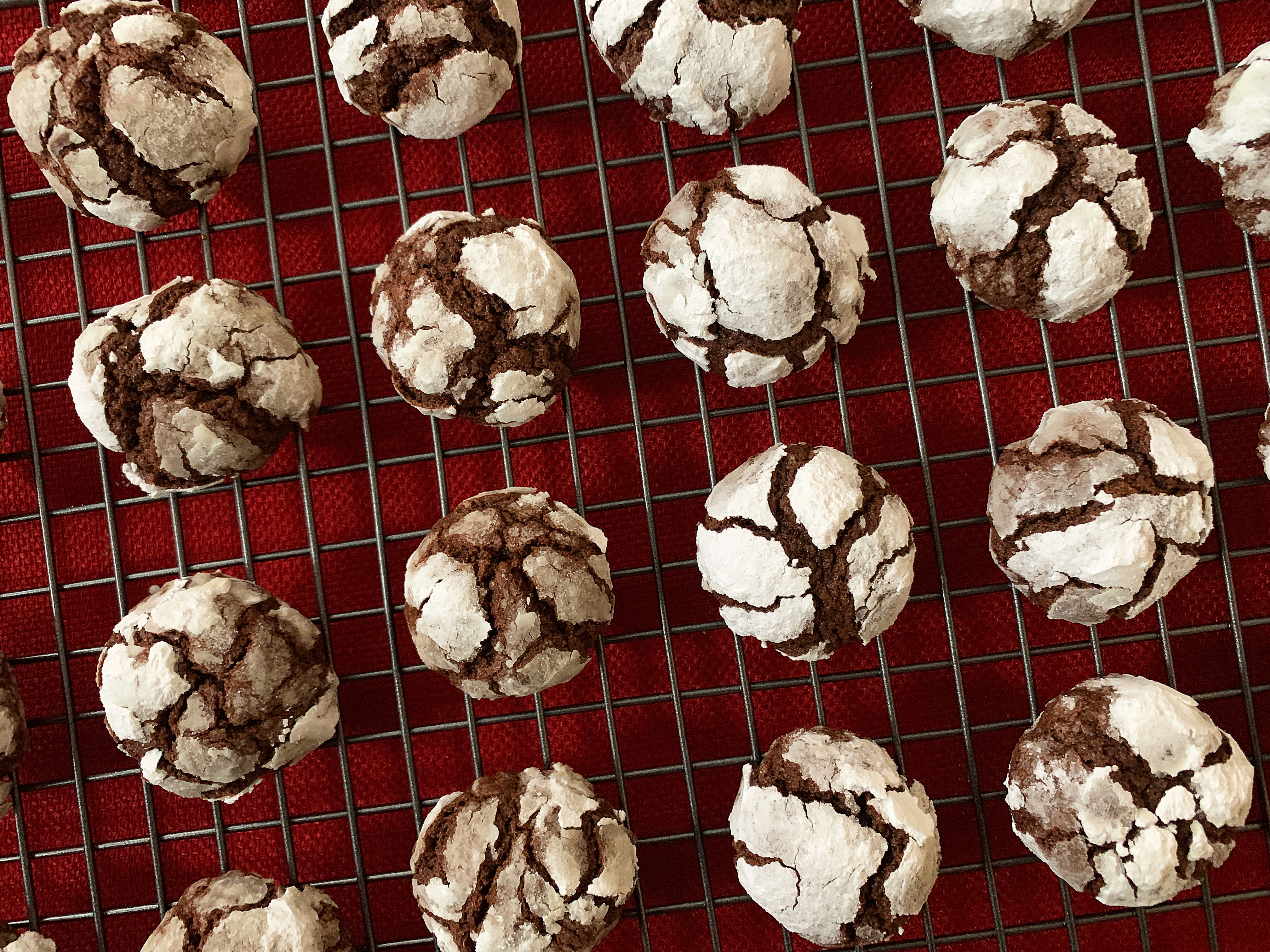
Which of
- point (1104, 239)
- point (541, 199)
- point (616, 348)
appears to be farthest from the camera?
point (616, 348)

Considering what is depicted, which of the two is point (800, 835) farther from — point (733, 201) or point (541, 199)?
point (541, 199)

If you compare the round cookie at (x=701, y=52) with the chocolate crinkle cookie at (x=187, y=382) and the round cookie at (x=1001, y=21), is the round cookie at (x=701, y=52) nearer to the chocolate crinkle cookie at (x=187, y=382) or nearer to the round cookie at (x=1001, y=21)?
the round cookie at (x=1001, y=21)

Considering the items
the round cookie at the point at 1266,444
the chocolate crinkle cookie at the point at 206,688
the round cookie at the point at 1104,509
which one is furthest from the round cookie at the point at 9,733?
the round cookie at the point at 1266,444

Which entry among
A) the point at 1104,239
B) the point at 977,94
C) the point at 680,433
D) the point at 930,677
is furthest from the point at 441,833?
the point at 977,94

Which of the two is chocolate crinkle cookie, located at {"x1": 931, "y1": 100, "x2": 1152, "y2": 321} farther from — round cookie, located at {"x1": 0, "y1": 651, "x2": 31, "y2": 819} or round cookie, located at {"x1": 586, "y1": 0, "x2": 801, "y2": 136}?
round cookie, located at {"x1": 0, "y1": 651, "x2": 31, "y2": 819}

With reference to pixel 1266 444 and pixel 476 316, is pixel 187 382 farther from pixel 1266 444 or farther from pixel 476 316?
pixel 1266 444

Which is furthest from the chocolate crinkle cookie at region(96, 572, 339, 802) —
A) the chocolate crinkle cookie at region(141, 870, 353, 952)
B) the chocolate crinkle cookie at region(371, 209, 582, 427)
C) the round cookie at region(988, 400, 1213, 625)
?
the round cookie at region(988, 400, 1213, 625)

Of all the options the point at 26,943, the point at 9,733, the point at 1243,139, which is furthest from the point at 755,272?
the point at 26,943
